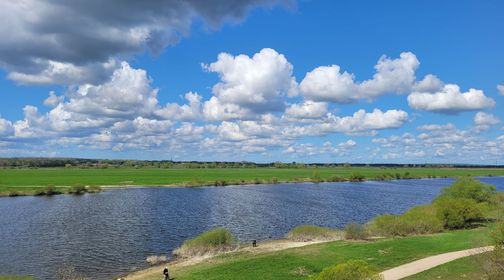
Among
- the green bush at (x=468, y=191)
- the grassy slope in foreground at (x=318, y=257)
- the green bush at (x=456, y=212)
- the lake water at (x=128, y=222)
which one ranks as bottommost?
the lake water at (x=128, y=222)

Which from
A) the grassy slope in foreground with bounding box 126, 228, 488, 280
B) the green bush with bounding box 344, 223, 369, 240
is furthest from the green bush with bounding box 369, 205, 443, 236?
the grassy slope in foreground with bounding box 126, 228, 488, 280

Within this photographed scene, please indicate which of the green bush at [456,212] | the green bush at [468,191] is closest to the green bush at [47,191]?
the green bush at [468,191]

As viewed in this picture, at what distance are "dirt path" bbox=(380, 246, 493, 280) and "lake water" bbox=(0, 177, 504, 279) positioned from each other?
80.1 feet

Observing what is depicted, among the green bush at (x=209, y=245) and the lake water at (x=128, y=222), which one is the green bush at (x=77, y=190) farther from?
the green bush at (x=209, y=245)

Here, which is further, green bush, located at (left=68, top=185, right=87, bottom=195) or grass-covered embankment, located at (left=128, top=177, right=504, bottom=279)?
green bush, located at (left=68, top=185, right=87, bottom=195)

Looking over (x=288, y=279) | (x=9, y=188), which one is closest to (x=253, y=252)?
(x=288, y=279)

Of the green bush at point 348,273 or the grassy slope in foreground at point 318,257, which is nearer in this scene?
the green bush at point 348,273

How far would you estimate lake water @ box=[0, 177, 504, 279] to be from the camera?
Answer: 46.0 m

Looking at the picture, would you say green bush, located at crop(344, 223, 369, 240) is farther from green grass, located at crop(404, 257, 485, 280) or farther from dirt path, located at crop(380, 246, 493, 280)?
green grass, located at crop(404, 257, 485, 280)

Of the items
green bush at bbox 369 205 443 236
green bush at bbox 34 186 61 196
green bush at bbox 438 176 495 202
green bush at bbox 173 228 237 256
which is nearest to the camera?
green bush at bbox 173 228 237 256

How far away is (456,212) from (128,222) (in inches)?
1868

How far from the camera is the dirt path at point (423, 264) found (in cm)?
3022

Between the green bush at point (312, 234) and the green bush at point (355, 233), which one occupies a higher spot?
the green bush at point (355, 233)

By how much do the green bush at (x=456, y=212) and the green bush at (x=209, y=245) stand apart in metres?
25.7
